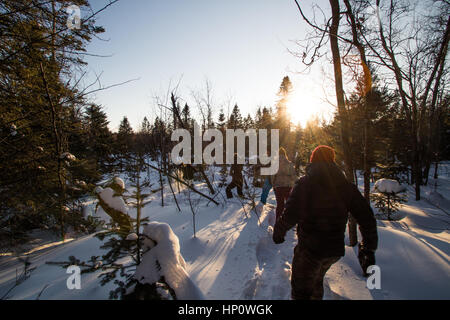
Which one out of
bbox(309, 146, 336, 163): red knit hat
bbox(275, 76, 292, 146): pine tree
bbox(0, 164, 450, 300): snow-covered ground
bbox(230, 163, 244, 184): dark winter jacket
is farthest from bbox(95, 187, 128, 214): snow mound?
bbox(275, 76, 292, 146): pine tree

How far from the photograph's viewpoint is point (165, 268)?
5.55 ft

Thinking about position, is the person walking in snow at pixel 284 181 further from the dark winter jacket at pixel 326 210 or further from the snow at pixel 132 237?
the snow at pixel 132 237

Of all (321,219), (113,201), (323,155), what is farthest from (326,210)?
(113,201)

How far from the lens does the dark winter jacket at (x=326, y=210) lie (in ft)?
6.03

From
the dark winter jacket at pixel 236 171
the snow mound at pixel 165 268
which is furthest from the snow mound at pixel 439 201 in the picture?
the snow mound at pixel 165 268

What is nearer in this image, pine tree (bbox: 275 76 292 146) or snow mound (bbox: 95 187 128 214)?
snow mound (bbox: 95 187 128 214)

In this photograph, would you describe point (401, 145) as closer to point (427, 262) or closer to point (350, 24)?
point (350, 24)

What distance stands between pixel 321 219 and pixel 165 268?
1.58 m

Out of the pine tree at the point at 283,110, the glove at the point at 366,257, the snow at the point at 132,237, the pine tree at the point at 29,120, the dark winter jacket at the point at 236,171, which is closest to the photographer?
the snow at the point at 132,237

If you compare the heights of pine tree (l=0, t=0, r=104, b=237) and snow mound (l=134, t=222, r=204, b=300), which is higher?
pine tree (l=0, t=0, r=104, b=237)

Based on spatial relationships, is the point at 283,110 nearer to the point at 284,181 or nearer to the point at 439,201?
the point at 439,201

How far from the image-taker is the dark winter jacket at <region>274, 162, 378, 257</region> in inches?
72.4

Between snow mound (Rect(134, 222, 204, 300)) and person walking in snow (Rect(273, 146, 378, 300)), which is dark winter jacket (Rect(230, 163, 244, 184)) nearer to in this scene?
person walking in snow (Rect(273, 146, 378, 300))

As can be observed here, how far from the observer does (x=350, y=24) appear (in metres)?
4.03
